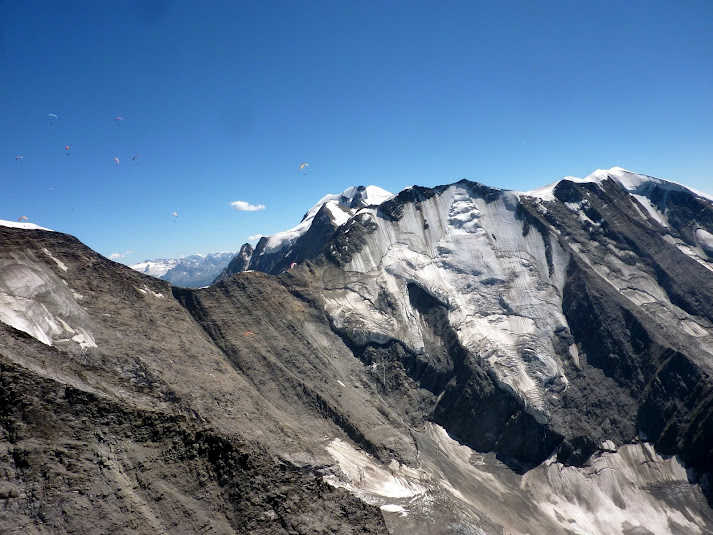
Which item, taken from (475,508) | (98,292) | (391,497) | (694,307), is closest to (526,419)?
(475,508)

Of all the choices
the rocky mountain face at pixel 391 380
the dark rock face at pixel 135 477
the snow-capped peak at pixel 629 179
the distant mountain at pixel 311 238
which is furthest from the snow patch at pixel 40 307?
the snow-capped peak at pixel 629 179

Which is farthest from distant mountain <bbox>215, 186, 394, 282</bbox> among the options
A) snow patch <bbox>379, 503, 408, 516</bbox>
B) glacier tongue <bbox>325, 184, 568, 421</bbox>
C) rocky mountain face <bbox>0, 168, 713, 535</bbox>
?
snow patch <bbox>379, 503, 408, 516</bbox>

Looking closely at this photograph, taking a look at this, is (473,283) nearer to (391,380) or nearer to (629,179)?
(391,380)

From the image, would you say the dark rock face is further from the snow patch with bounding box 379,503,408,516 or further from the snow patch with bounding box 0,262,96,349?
the snow patch with bounding box 0,262,96,349

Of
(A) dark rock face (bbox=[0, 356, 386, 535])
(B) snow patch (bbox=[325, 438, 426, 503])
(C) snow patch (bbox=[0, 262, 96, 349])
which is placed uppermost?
(C) snow patch (bbox=[0, 262, 96, 349])

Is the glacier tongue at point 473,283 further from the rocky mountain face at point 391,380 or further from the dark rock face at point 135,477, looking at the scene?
the dark rock face at point 135,477

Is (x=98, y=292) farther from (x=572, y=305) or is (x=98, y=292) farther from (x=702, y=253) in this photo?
(x=702, y=253)

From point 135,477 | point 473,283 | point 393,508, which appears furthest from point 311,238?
point 135,477

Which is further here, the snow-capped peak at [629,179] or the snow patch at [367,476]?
the snow-capped peak at [629,179]
